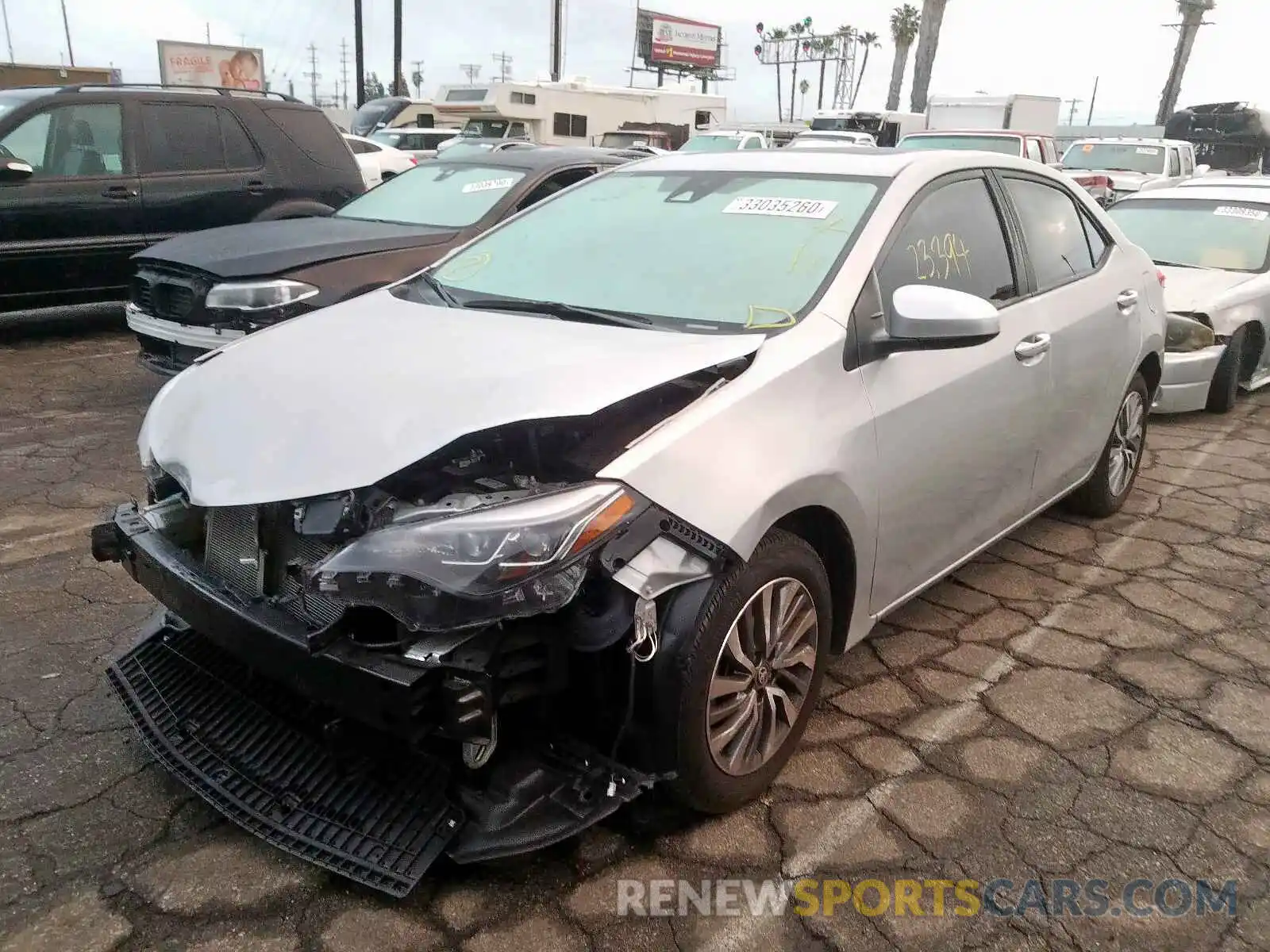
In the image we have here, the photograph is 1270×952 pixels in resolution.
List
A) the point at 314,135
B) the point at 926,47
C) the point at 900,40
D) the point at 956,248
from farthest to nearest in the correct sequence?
1. the point at 900,40
2. the point at 926,47
3. the point at 314,135
4. the point at 956,248

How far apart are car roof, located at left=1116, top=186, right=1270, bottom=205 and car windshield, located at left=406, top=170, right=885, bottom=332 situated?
6.13m

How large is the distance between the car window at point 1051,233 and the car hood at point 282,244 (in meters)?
3.49

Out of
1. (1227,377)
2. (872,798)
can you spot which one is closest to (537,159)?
(1227,377)

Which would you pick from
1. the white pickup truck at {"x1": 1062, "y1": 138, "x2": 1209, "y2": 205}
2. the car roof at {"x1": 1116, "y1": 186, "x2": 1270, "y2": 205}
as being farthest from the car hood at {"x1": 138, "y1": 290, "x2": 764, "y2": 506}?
the white pickup truck at {"x1": 1062, "y1": 138, "x2": 1209, "y2": 205}

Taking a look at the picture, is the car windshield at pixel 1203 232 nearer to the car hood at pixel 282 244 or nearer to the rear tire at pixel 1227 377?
the rear tire at pixel 1227 377

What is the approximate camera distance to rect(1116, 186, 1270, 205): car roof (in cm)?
780

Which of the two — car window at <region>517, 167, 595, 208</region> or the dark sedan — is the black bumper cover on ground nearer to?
the dark sedan

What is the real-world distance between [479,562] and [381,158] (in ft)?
45.0

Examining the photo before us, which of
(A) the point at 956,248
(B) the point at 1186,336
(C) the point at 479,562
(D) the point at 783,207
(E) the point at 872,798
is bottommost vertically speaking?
(E) the point at 872,798

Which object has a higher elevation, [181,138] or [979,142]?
[979,142]

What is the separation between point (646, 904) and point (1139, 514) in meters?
3.82

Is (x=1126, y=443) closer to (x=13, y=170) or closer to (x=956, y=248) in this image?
(x=956, y=248)

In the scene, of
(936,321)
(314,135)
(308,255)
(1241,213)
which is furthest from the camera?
(314,135)

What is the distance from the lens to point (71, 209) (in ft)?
24.2
